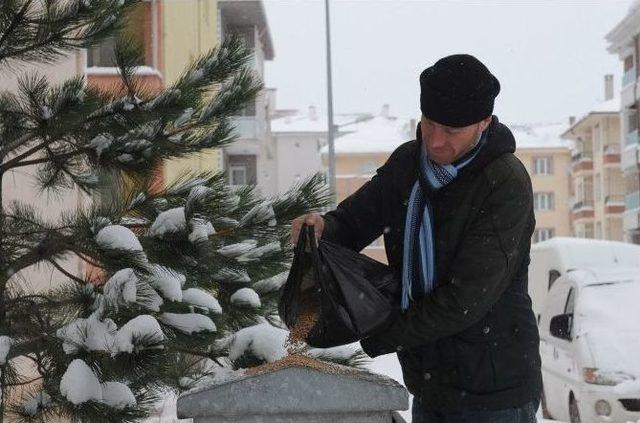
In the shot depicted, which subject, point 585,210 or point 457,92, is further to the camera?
point 585,210

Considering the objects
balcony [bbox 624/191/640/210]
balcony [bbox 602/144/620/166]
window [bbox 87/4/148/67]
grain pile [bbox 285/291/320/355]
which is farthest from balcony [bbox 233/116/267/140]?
balcony [bbox 602/144/620/166]

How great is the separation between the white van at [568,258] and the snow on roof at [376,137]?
2506 inches

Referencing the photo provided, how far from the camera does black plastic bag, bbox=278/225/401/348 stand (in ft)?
9.58

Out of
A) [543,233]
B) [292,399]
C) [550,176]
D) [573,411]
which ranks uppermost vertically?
[292,399]

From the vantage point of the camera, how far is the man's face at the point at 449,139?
9.53 ft

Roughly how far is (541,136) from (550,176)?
10.5 feet

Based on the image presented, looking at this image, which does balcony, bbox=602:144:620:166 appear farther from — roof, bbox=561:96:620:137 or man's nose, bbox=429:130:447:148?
man's nose, bbox=429:130:447:148

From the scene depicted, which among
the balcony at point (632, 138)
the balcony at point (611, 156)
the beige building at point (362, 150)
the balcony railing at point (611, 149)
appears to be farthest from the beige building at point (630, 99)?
the beige building at point (362, 150)

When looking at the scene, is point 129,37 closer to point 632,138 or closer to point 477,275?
point 477,275

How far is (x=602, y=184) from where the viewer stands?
239 feet

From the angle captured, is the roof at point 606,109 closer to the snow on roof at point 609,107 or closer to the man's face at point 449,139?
the snow on roof at point 609,107

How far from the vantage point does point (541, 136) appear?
9100 centimetres

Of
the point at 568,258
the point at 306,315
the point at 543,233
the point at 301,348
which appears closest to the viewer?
the point at 306,315

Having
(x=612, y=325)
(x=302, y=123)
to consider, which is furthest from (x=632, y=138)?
(x=612, y=325)
